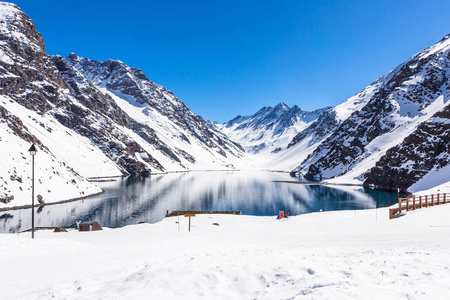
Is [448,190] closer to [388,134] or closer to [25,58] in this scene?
[388,134]

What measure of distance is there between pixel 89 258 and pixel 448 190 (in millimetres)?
76558

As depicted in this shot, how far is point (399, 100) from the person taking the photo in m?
150

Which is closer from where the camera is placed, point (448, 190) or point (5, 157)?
point (448, 190)

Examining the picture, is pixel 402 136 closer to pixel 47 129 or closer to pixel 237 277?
pixel 237 277

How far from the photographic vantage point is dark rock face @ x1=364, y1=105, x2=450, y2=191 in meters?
89.2

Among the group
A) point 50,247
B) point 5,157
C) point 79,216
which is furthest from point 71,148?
point 50,247

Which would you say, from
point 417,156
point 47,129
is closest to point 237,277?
point 417,156

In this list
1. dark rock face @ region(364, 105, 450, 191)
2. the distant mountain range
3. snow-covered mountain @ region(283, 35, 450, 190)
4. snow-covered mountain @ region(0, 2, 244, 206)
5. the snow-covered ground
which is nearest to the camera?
the snow-covered ground

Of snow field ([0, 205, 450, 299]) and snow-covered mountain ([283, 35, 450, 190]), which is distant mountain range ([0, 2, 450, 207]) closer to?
snow-covered mountain ([283, 35, 450, 190])

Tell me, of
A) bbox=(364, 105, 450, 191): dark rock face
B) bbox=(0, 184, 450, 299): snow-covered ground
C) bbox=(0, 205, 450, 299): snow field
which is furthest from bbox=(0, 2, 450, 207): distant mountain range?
bbox=(0, 184, 450, 299): snow-covered ground

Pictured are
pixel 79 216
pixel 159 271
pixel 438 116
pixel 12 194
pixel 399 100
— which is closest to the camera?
pixel 159 271

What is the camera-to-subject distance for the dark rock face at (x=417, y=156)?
89.2 m

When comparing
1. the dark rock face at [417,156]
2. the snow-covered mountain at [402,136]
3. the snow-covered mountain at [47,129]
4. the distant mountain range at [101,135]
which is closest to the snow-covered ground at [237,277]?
the distant mountain range at [101,135]

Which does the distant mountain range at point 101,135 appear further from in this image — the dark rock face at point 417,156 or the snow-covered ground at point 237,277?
the snow-covered ground at point 237,277
